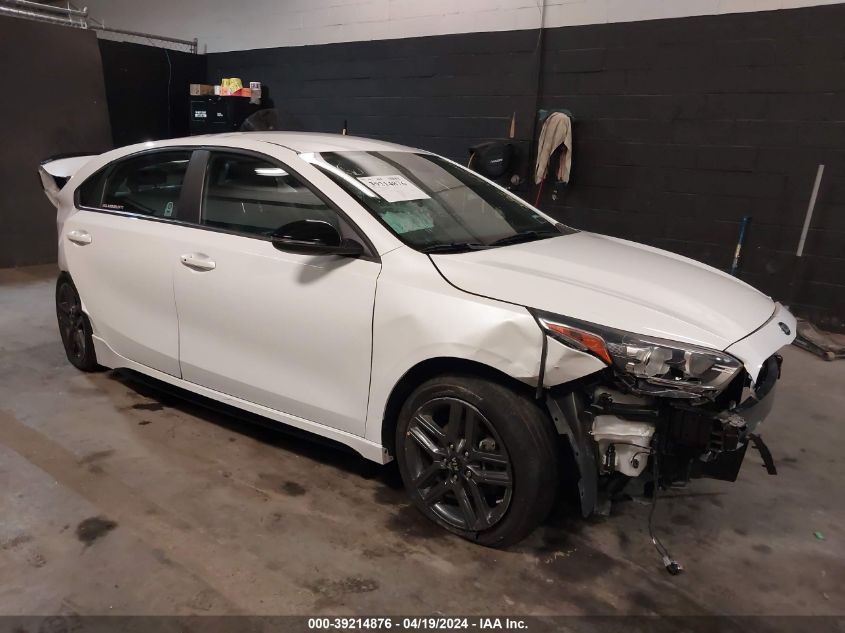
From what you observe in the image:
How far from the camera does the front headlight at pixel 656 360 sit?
68.5 inches

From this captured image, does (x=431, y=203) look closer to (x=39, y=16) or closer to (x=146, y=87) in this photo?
(x=39, y=16)

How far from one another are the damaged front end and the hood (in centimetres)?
6

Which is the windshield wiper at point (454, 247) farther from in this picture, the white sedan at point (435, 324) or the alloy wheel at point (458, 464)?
the alloy wheel at point (458, 464)

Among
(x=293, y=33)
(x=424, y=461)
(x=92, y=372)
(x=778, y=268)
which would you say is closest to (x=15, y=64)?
(x=293, y=33)

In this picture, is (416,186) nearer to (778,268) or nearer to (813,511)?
(813,511)

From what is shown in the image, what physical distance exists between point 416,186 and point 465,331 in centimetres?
89

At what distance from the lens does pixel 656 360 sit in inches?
69.3

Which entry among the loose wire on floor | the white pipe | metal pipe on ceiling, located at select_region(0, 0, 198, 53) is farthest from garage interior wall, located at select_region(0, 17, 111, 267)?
the white pipe

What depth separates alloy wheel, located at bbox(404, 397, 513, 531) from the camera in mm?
1993

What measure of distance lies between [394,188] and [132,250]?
136 cm

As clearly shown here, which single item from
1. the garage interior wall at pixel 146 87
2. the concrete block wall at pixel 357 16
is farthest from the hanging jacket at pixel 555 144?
the garage interior wall at pixel 146 87

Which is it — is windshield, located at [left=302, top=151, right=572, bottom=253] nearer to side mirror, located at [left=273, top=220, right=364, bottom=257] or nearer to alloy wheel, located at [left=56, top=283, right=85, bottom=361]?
side mirror, located at [left=273, top=220, right=364, bottom=257]

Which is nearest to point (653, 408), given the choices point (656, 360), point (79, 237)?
point (656, 360)

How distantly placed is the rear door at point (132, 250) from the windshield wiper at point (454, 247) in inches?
48.5
